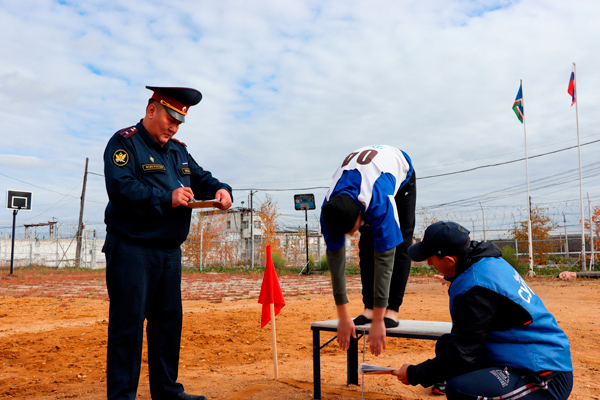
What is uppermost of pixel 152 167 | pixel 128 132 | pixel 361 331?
pixel 128 132

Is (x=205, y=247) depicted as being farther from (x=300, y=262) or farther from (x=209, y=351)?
(x=209, y=351)

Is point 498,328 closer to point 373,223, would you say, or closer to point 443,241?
point 443,241

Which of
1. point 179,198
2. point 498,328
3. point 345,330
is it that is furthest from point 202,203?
point 498,328

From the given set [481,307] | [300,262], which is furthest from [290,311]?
[300,262]

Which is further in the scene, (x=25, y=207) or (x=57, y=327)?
(x=25, y=207)

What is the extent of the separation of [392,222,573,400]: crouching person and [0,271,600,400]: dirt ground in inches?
49.4

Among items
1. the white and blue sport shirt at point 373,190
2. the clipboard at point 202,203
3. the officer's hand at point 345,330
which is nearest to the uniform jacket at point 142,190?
the clipboard at point 202,203

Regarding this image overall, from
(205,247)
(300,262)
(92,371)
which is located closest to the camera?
(92,371)

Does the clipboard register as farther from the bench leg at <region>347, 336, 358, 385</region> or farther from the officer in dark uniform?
the bench leg at <region>347, 336, 358, 385</region>

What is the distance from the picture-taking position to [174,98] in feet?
9.30

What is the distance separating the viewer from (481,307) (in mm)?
1982

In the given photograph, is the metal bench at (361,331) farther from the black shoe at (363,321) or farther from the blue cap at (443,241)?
the blue cap at (443,241)

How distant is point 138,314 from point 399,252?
70.8 inches

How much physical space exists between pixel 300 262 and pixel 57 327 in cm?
1677
